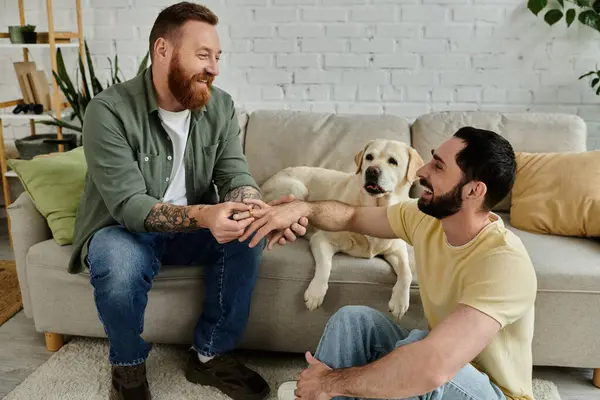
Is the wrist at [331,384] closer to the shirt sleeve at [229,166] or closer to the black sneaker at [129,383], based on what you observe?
the black sneaker at [129,383]

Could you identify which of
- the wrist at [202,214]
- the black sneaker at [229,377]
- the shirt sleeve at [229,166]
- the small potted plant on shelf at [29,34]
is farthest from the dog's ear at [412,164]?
the small potted plant on shelf at [29,34]

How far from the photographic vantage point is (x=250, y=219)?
1762 mm

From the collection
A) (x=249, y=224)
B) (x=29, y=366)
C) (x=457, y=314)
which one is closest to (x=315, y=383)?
(x=457, y=314)

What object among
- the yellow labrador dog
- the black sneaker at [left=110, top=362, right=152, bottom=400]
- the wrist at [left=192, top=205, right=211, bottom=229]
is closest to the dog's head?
the yellow labrador dog

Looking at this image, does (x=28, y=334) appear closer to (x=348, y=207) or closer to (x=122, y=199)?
(x=122, y=199)

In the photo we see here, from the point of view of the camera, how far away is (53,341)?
2.27 metres

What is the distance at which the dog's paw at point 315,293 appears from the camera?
2.01m

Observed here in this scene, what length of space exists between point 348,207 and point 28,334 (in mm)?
1497

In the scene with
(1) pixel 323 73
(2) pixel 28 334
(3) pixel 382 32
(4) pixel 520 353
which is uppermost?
(3) pixel 382 32

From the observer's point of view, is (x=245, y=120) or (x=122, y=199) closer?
(x=122, y=199)

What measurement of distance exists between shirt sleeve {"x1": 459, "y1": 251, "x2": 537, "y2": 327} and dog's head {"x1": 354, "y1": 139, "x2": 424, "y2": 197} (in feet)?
2.55

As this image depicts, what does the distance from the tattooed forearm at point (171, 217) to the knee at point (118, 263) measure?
0.32 ft

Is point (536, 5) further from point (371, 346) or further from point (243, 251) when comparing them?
point (371, 346)

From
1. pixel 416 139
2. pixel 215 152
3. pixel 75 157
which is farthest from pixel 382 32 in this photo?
pixel 75 157
